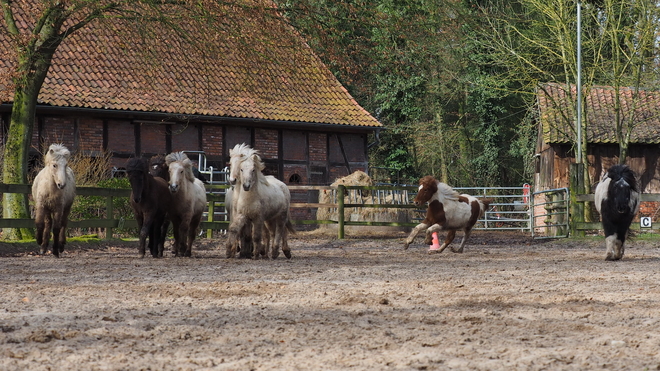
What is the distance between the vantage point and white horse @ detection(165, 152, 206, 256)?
15.1 m

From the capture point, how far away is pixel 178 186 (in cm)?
1498

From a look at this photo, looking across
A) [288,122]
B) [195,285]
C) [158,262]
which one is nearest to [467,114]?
[288,122]

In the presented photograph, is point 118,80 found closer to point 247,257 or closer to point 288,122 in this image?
point 288,122

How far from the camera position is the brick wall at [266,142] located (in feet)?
106

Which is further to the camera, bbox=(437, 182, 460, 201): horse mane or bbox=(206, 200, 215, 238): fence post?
bbox=(206, 200, 215, 238): fence post

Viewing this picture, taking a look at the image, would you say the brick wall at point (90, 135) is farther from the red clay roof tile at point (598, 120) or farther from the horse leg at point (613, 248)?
the horse leg at point (613, 248)

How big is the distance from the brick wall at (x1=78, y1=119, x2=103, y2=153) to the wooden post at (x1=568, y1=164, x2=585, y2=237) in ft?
45.9

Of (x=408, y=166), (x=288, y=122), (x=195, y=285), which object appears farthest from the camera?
(x=408, y=166)

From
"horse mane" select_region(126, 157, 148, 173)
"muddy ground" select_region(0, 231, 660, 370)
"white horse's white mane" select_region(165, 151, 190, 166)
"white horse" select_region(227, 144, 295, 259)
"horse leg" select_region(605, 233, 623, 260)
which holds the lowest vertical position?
"muddy ground" select_region(0, 231, 660, 370)

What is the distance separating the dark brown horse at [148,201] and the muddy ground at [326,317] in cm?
150

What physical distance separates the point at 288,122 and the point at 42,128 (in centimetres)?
847

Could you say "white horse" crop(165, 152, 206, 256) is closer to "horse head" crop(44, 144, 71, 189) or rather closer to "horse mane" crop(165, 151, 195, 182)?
"horse mane" crop(165, 151, 195, 182)

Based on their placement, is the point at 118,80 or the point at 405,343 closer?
the point at 405,343

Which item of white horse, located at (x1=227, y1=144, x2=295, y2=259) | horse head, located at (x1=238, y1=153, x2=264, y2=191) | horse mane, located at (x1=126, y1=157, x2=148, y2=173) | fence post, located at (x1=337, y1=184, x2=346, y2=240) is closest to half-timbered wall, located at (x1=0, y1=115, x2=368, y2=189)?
fence post, located at (x1=337, y1=184, x2=346, y2=240)
